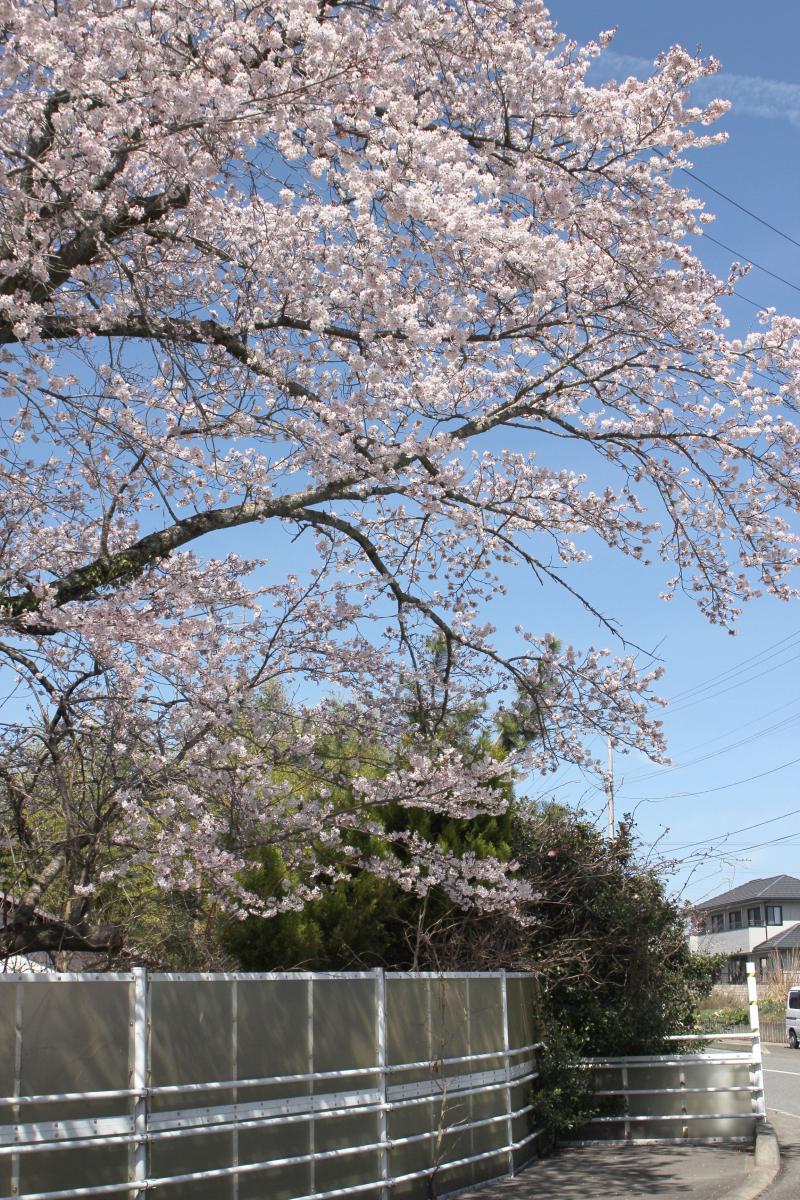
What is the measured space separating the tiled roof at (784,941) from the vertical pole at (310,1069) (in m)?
51.5

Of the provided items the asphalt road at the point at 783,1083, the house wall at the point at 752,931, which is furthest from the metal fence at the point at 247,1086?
the house wall at the point at 752,931

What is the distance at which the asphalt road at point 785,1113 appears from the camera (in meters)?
10.1

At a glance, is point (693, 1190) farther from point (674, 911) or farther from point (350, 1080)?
point (674, 911)

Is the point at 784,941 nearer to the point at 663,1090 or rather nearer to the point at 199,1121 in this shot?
the point at 663,1090

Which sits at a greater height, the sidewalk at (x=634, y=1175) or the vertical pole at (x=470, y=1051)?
the vertical pole at (x=470, y=1051)

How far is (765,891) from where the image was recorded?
65562mm

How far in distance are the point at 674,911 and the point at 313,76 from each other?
420 inches

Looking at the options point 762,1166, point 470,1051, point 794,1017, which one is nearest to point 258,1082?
point 470,1051

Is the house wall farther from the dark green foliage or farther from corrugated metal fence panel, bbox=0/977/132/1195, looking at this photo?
corrugated metal fence panel, bbox=0/977/132/1195


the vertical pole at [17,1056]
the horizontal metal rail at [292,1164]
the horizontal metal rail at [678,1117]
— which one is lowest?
the horizontal metal rail at [678,1117]

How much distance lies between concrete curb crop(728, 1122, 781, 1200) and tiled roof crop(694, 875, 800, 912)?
2058 inches

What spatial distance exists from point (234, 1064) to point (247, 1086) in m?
0.19

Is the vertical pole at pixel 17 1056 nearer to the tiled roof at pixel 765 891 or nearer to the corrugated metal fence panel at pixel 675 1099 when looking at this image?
the corrugated metal fence panel at pixel 675 1099

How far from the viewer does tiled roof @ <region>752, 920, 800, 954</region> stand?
56.7m
